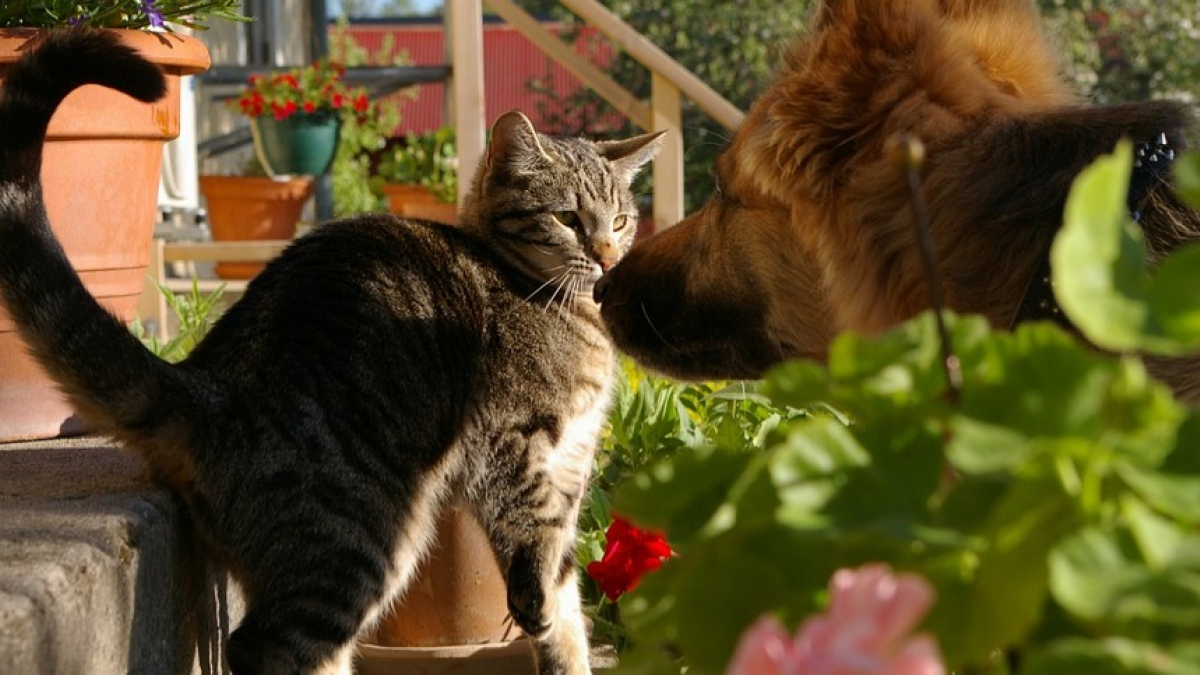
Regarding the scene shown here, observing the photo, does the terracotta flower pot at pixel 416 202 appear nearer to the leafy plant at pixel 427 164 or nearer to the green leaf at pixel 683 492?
the leafy plant at pixel 427 164

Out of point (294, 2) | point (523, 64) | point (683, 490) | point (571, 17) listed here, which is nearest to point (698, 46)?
point (571, 17)

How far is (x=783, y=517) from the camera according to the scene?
0.82m

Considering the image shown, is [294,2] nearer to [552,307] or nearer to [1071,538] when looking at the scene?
[552,307]

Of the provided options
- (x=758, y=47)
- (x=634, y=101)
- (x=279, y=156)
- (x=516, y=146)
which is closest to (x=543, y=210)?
(x=516, y=146)

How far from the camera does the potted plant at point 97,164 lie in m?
3.37

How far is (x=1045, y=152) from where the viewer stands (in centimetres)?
222

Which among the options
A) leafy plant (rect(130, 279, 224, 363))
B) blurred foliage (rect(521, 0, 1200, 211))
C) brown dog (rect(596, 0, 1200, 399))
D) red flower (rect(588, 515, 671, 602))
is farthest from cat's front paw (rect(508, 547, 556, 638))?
blurred foliage (rect(521, 0, 1200, 211))

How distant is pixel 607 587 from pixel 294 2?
12.1 meters

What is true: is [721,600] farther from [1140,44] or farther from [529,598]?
[1140,44]

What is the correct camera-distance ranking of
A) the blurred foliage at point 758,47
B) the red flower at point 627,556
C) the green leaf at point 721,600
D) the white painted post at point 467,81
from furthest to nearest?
1. the blurred foliage at point 758,47
2. the white painted post at point 467,81
3. the red flower at point 627,556
4. the green leaf at point 721,600

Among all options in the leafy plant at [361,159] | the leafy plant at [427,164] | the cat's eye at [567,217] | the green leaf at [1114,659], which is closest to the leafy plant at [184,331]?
the cat's eye at [567,217]

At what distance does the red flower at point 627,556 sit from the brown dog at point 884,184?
0.39 m

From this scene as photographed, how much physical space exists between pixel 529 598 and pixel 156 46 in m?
1.67

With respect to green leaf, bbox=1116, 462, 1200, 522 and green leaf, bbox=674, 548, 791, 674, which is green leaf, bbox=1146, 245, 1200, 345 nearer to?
green leaf, bbox=1116, 462, 1200, 522
